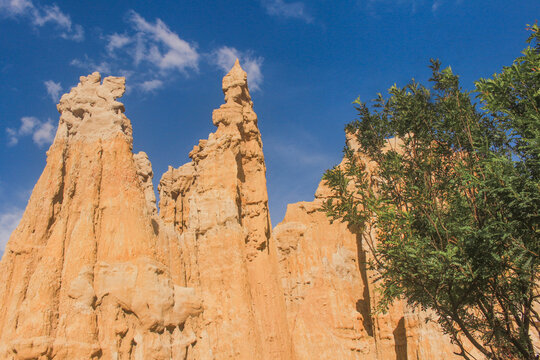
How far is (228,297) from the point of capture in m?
26.8

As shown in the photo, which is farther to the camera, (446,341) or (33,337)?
(446,341)

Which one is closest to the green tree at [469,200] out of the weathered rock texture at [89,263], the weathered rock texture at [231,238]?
the weathered rock texture at [89,263]

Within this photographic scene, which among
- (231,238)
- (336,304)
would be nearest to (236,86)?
(231,238)

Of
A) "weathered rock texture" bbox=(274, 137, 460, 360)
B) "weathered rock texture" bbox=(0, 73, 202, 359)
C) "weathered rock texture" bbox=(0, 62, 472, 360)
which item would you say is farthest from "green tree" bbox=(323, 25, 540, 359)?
"weathered rock texture" bbox=(274, 137, 460, 360)

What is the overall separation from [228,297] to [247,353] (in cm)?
355

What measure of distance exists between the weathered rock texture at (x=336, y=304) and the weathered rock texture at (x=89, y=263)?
1228cm

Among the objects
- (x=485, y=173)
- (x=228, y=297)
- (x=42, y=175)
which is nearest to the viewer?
(x=485, y=173)

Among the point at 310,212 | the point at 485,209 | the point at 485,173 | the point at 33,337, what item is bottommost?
the point at 33,337

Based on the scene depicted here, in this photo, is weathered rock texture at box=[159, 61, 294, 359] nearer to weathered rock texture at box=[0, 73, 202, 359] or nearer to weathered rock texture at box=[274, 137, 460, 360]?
weathered rock texture at box=[0, 73, 202, 359]

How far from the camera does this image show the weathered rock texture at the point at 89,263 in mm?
18625

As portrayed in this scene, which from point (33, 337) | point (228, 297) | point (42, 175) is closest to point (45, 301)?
point (33, 337)

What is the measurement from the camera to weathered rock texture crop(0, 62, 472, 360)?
1950cm

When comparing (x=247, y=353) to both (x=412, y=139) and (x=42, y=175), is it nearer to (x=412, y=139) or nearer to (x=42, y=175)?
(x=42, y=175)

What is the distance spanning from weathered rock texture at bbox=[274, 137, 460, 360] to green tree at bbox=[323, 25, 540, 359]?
1715 centimetres
